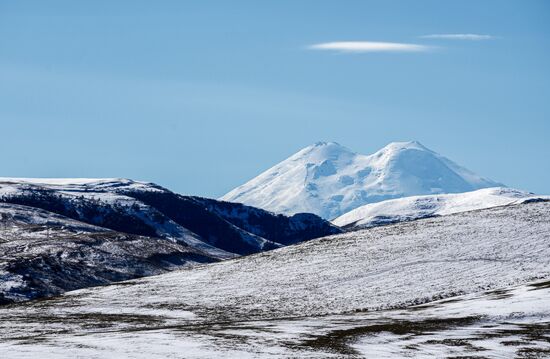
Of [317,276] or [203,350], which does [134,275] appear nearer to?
[317,276]

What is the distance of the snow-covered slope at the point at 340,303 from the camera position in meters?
52.2

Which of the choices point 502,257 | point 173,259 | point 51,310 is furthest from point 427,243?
point 173,259

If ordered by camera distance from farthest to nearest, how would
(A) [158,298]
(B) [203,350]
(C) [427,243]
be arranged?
(C) [427,243]
(A) [158,298]
(B) [203,350]

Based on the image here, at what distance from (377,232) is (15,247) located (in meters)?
77.4

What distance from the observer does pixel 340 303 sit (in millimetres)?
80312

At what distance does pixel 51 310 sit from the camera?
3300 inches

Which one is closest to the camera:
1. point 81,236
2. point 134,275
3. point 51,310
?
point 51,310

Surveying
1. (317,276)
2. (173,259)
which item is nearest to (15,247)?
(173,259)

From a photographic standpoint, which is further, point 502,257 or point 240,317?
point 502,257

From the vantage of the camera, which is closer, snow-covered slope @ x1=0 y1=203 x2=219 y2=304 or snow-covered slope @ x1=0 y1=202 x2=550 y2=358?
snow-covered slope @ x1=0 y1=202 x2=550 y2=358

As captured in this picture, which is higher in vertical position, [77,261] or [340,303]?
[77,261]

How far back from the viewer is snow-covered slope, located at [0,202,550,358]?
52188 mm

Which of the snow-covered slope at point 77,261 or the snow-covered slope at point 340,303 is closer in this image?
the snow-covered slope at point 340,303

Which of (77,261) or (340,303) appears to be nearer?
(340,303)
